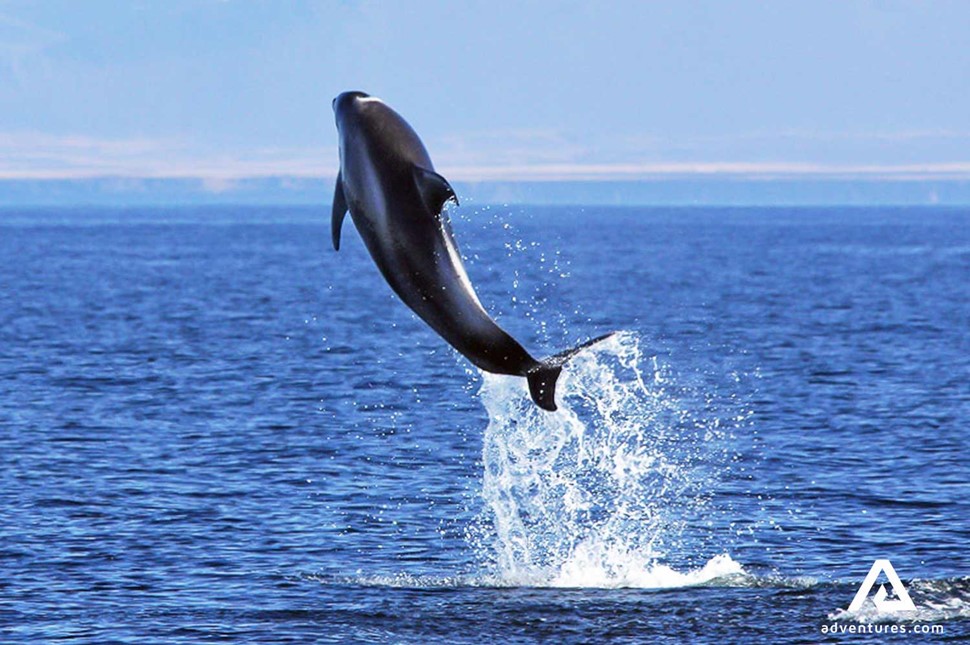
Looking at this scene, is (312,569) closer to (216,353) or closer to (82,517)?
(82,517)

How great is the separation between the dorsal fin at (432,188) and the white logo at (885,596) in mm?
9957

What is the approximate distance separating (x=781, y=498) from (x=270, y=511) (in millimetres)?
9871

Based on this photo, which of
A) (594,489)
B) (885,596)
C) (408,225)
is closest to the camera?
(408,225)

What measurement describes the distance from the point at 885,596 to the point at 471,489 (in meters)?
11.7

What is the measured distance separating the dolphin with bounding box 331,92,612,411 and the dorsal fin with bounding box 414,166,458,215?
0.01 metres

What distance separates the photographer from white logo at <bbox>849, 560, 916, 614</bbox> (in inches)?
1001

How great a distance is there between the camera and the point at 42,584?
2738cm

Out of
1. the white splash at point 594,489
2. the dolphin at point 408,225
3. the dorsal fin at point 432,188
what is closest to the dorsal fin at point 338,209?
the dolphin at point 408,225

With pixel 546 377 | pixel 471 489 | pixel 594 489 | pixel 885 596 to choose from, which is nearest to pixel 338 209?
pixel 546 377

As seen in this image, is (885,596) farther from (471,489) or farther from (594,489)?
(471,489)

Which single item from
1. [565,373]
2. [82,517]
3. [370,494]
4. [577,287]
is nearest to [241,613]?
[82,517]

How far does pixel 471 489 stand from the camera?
35969 mm

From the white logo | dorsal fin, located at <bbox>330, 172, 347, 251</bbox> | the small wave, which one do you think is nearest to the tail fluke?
dorsal fin, located at <bbox>330, 172, 347, 251</bbox>

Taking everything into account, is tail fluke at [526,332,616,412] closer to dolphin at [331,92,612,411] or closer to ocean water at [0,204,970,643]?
dolphin at [331,92,612,411]
